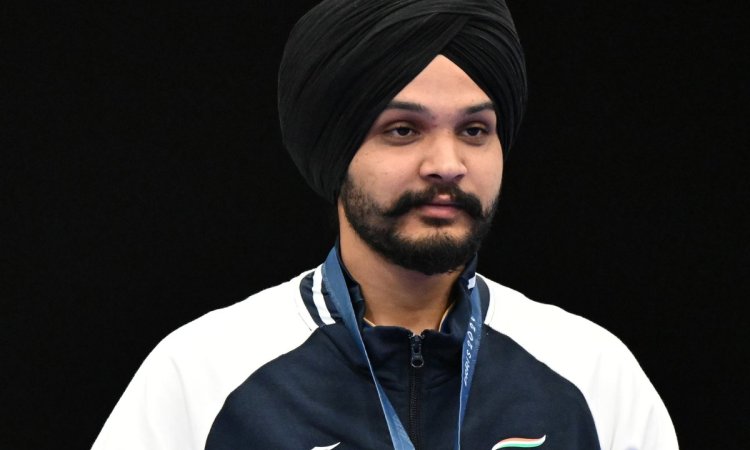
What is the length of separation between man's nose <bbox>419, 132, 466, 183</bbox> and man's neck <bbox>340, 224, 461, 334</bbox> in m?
0.23

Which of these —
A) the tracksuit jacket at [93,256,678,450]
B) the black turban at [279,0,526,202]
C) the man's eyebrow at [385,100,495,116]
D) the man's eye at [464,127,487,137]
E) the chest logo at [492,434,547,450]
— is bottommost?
the chest logo at [492,434,547,450]

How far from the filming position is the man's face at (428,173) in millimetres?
3004

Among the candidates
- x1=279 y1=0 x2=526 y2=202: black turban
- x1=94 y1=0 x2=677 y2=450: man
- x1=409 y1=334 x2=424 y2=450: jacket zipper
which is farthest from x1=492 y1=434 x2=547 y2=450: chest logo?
x1=279 y1=0 x2=526 y2=202: black turban

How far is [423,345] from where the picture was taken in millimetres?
3098

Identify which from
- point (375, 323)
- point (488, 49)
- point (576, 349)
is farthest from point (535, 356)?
point (488, 49)

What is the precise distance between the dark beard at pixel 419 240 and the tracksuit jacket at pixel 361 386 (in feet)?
0.44

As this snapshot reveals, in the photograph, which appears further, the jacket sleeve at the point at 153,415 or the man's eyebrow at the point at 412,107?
the jacket sleeve at the point at 153,415

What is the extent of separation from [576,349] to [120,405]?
93cm

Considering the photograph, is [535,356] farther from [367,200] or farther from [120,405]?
[120,405]

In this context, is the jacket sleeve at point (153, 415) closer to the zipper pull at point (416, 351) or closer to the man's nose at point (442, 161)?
the zipper pull at point (416, 351)

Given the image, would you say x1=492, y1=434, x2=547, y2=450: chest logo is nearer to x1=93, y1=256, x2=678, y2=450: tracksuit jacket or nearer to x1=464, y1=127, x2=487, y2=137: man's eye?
x1=93, y1=256, x2=678, y2=450: tracksuit jacket

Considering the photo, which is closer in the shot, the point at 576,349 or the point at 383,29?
the point at 383,29

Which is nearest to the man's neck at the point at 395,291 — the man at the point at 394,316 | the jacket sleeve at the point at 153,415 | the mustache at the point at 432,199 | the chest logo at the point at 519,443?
the man at the point at 394,316

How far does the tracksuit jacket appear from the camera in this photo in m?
3.08
